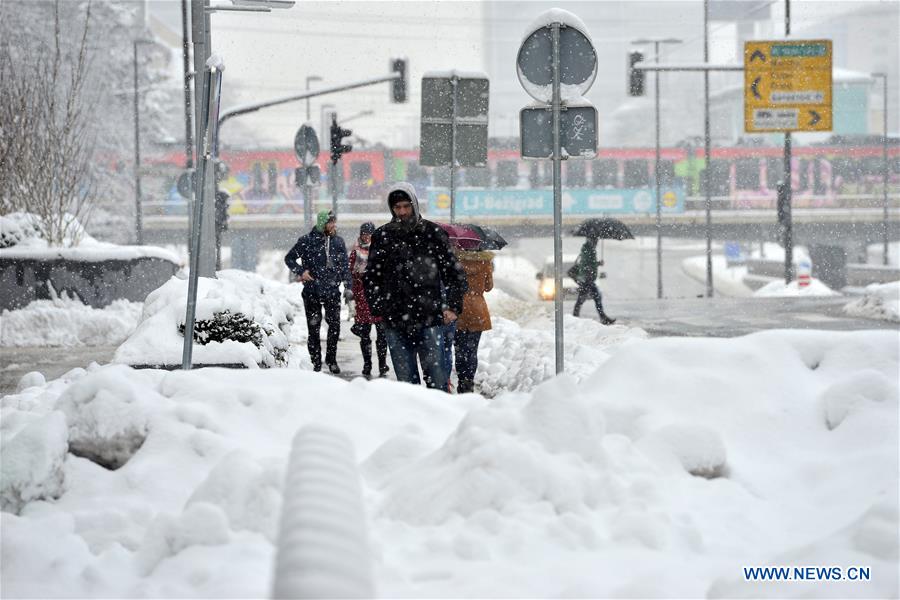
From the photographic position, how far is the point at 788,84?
24.9 m

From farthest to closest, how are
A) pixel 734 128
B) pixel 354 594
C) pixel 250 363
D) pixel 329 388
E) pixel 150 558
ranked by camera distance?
pixel 734 128 → pixel 250 363 → pixel 329 388 → pixel 150 558 → pixel 354 594

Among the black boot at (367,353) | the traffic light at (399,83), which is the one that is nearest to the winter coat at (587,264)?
the traffic light at (399,83)

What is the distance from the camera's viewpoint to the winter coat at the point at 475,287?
9492 millimetres

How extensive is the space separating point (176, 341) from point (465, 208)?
35798 millimetres

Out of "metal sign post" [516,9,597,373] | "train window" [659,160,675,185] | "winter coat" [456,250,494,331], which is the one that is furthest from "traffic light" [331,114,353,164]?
"train window" [659,160,675,185]

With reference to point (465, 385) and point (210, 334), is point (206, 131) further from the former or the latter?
point (465, 385)

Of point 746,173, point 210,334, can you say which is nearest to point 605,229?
point 210,334

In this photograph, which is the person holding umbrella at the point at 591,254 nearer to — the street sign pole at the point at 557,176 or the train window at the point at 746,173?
the street sign pole at the point at 557,176

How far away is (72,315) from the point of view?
55.2ft

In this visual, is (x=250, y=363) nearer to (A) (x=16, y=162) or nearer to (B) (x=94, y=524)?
(B) (x=94, y=524)

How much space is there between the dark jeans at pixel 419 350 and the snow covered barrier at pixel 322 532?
5.15 m

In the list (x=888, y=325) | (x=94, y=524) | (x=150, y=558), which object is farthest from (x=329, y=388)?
(x=888, y=325)

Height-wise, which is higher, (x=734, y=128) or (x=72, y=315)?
(x=734, y=128)

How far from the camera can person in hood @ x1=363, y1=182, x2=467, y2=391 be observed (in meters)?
A: 7.23
